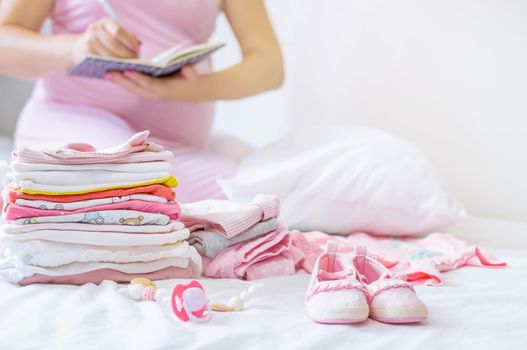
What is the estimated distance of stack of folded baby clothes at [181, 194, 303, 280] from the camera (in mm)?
1051

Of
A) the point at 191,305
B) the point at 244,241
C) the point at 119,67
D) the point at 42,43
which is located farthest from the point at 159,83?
the point at 191,305

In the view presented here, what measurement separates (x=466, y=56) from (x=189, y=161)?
743 mm

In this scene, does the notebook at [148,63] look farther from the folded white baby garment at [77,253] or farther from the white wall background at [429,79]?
the white wall background at [429,79]

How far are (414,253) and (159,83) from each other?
0.66 m

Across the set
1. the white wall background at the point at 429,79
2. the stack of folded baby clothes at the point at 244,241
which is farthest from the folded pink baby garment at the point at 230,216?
the white wall background at the point at 429,79

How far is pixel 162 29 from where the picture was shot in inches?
70.0

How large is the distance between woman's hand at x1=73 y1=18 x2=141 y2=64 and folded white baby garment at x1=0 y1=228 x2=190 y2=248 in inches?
24.1

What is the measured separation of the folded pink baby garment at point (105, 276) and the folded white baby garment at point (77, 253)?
0.06ft

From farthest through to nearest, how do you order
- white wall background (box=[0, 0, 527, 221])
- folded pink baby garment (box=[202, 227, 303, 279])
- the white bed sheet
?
white wall background (box=[0, 0, 527, 221])
folded pink baby garment (box=[202, 227, 303, 279])
the white bed sheet

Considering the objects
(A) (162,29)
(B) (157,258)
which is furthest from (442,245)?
(A) (162,29)

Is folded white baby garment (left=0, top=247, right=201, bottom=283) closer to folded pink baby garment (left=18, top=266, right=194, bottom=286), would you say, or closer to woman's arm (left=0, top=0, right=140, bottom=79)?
folded pink baby garment (left=18, top=266, right=194, bottom=286)

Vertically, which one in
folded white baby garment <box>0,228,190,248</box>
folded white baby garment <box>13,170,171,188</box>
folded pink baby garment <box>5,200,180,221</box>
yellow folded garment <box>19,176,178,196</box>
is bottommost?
folded white baby garment <box>0,228,190,248</box>

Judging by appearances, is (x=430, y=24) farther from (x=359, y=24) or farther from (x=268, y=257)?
(x=268, y=257)

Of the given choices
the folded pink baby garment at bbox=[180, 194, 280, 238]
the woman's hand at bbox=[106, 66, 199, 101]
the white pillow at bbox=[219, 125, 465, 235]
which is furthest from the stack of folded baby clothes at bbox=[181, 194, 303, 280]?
the woman's hand at bbox=[106, 66, 199, 101]
